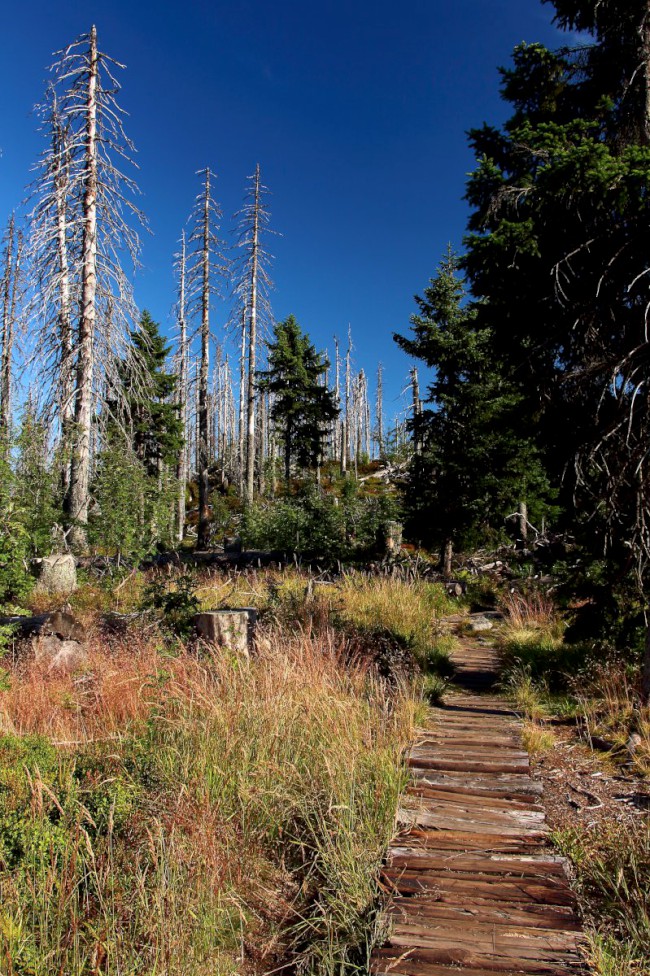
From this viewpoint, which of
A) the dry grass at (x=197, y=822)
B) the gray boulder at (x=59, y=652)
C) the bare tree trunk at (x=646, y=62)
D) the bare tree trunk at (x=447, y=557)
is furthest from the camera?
the bare tree trunk at (x=447, y=557)

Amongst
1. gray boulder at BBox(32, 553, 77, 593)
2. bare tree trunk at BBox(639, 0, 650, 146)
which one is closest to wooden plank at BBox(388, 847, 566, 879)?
bare tree trunk at BBox(639, 0, 650, 146)

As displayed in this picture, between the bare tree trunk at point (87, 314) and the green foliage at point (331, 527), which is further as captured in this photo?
the green foliage at point (331, 527)

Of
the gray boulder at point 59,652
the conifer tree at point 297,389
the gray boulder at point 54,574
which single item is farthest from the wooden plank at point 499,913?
the conifer tree at point 297,389

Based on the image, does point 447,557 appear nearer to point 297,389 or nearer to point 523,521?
point 523,521

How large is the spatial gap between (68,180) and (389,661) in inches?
532

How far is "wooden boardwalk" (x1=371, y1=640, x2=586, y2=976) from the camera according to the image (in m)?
2.42

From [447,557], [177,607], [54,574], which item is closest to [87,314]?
[54,574]

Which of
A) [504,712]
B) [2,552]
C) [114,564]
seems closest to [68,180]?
[114,564]

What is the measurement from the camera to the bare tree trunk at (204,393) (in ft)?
70.5

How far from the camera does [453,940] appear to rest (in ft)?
8.27

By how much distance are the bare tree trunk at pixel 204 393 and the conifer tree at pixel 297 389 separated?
8.36m

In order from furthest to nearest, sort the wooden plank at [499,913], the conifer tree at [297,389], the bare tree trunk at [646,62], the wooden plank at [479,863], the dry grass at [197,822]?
the conifer tree at [297,389]
the bare tree trunk at [646,62]
the wooden plank at [479,863]
the wooden plank at [499,913]
the dry grass at [197,822]

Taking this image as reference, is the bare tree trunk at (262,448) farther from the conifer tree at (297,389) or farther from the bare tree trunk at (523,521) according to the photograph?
the bare tree trunk at (523,521)

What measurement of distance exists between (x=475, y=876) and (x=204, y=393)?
21.2 metres
